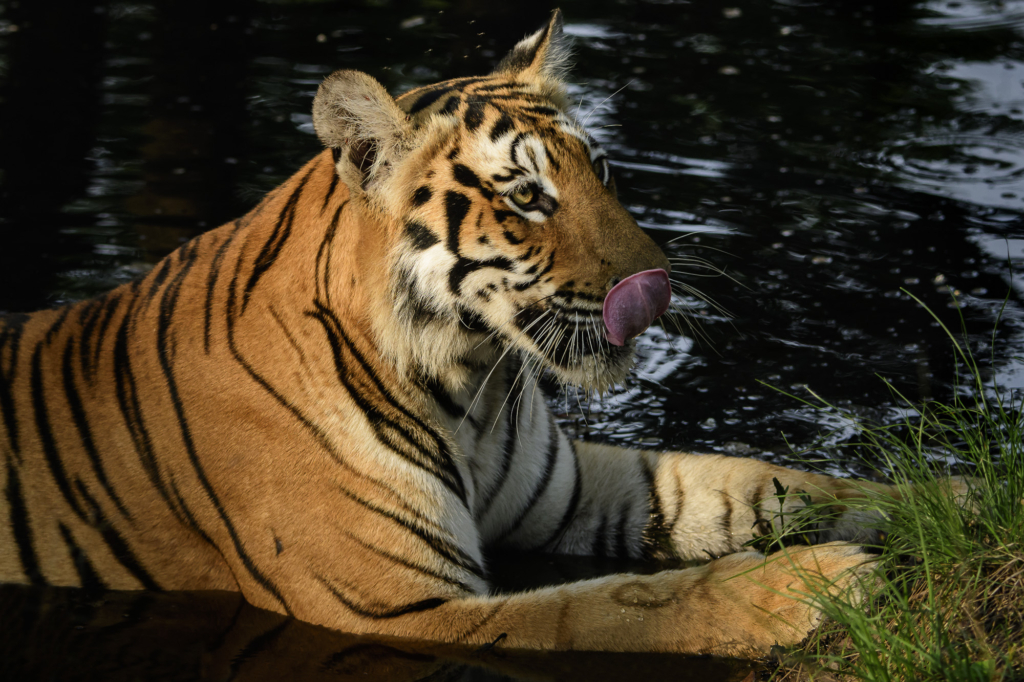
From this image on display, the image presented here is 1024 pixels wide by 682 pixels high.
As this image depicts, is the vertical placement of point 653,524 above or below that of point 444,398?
below

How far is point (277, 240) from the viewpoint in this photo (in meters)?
3.06

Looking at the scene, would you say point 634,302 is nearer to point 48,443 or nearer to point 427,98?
point 427,98

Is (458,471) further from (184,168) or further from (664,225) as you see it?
(184,168)

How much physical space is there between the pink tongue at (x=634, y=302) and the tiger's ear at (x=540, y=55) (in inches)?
30.8

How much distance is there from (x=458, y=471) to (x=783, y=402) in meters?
1.70

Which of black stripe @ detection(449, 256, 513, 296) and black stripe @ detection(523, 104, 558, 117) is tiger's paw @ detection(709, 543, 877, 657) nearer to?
black stripe @ detection(449, 256, 513, 296)

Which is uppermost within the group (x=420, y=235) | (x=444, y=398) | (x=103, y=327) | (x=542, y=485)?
(x=420, y=235)

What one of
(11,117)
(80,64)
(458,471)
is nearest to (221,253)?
(458,471)

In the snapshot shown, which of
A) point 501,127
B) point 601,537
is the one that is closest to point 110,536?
point 601,537

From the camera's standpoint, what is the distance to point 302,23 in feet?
30.7

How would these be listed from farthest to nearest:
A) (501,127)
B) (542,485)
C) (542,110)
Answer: (542,485) → (542,110) → (501,127)

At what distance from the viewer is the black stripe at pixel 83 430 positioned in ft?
10.1

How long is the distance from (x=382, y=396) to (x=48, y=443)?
3.36 feet

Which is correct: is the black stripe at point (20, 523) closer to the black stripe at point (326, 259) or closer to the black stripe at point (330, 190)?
the black stripe at point (326, 259)
